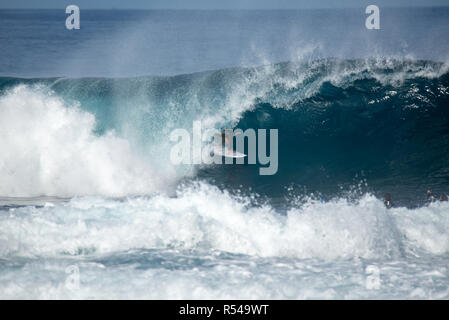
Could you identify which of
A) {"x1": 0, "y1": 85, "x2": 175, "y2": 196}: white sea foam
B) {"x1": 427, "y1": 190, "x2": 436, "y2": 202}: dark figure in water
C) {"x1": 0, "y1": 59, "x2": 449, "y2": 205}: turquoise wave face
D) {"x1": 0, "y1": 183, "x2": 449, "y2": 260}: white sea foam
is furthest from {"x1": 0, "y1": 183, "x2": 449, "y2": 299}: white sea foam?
{"x1": 0, "y1": 59, "x2": 449, "y2": 205}: turquoise wave face

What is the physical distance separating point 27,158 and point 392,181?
881cm

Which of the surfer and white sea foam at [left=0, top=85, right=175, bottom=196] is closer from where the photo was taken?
white sea foam at [left=0, top=85, right=175, bottom=196]

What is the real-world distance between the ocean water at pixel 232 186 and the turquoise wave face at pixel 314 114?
0.13 ft

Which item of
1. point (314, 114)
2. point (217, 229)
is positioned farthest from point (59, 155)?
point (314, 114)

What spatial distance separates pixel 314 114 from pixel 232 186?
367cm

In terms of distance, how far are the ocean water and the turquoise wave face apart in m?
0.04

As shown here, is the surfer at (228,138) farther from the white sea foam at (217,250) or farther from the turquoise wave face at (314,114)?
the white sea foam at (217,250)

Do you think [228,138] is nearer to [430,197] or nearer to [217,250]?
[430,197]

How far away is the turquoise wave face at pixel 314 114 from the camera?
12.0 metres

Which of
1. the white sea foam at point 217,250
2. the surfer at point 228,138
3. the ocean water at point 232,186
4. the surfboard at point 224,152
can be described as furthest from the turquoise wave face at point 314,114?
the white sea foam at point 217,250

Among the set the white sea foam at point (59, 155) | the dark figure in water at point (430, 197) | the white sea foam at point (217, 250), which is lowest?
the white sea foam at point (217, 250)

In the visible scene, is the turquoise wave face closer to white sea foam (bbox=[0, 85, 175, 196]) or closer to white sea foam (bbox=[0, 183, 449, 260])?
white sea foam (bbox=[0, 85, 175, 196])

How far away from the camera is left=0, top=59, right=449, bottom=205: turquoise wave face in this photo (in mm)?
12016

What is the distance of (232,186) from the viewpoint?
36.5 ft
